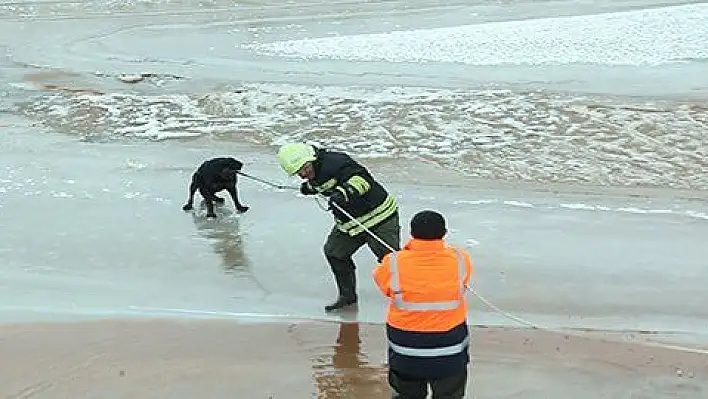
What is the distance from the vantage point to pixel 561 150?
13297mm

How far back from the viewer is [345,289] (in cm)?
769

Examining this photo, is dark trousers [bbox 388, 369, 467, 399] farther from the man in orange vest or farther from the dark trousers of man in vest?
the dark trousers of man in vest

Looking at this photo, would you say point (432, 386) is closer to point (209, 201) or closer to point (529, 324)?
point (529, 324)

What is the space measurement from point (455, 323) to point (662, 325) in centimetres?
311

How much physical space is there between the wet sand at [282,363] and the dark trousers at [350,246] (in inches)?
17.4

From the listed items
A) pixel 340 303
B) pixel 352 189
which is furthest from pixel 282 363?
pixel 352 189

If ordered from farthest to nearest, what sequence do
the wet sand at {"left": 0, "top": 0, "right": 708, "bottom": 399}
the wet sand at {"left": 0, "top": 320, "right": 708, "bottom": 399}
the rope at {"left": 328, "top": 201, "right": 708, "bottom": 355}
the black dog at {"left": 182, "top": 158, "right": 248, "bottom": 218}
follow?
the black dog at {"left": 182, "top": 158, "right": 248, "bottom": 218} < the rope at {"left": 328, "top": 201, "right": 708, "bottom": 355} < the wet sand at {"left": 0, "top": 0, "right": 708, "bottom": 399} < the wet sand at {"left": 0, "top": 320, "right": 708, "bottom": 399}

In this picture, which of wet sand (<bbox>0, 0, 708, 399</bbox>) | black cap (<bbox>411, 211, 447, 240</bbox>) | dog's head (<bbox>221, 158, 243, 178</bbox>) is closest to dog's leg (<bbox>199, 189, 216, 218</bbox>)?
wet sand (<bbox>0, 0, 708, 399</bbox>)

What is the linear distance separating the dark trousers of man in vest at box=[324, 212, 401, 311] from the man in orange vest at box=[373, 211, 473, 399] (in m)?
2.29

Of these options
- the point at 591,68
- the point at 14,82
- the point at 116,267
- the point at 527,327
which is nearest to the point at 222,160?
the point at 116,267

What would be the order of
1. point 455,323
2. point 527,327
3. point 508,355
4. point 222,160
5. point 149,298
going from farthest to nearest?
point 222,160, point 149,298, point 527,327, point 508,355, point 455,323

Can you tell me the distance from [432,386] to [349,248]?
98.6 inches

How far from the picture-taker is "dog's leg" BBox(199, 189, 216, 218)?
33.1 ft

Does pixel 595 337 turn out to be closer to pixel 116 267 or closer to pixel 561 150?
pixel 116 267
